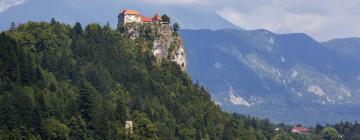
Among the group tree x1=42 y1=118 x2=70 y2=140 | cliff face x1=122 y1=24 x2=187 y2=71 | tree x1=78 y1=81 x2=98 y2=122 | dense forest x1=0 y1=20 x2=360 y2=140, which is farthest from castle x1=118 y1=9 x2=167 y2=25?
tree x1=42 y1=118 x2=70 y2=140

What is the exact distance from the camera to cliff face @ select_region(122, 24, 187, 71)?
183 metres

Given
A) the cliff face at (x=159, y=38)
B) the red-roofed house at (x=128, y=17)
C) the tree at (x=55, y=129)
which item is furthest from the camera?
the red-roofed house at (x=128, y=17)

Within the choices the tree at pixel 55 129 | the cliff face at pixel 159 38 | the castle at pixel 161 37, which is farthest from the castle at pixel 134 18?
the tree at pixel 55 129

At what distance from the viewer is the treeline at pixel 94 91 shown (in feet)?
424

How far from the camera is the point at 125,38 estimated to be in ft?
598

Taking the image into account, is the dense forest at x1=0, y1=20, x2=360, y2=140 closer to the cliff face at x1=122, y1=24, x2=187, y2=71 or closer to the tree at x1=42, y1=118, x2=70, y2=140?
the tree at x1=42, y1=118, x2=70, y2=140

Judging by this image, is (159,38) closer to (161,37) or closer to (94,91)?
(161,37)

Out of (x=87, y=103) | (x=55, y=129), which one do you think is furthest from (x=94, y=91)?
(x=55, y=129)

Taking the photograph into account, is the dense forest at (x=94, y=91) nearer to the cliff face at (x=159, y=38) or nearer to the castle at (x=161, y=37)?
the cliff face at (x=159, y=38)

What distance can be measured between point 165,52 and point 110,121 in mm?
44256

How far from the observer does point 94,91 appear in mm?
146375

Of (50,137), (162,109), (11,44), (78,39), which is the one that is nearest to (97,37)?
(78,39)

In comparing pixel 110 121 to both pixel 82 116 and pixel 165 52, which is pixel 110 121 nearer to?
pixel 82 116

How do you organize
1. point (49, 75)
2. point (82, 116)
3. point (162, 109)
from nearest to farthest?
point (82, 116)
point (49, 75)
point (162, 109)
